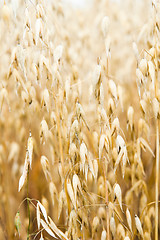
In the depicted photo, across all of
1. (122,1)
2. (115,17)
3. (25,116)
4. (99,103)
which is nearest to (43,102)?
(99,103)

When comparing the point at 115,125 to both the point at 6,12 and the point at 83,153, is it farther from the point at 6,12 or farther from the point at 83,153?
the point at 6,12

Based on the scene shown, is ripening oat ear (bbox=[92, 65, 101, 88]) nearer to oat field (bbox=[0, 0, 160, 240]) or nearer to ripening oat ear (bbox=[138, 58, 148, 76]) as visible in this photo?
oat field (bbox=[0, 0, 160, 240])

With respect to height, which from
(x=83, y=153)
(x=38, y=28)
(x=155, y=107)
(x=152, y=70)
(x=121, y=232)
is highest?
(x=38, y=28)

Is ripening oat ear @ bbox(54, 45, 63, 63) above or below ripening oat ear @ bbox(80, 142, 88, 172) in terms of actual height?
above

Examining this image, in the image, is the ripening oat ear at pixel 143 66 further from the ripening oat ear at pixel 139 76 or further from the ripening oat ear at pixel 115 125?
the ripening oat ear at pixel 115 125

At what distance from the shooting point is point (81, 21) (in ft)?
6.40

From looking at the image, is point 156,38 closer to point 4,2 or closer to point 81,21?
point 4,2

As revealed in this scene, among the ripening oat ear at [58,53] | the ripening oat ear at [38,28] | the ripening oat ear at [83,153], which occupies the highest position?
the ripening oat ear at [38,28]

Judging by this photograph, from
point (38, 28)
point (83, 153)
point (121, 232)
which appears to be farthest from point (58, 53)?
point (121, 232)

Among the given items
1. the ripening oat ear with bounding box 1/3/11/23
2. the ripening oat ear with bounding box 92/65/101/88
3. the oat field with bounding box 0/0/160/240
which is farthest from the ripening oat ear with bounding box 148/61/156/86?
the ripening oat ear with bounding box 1/3/11/23

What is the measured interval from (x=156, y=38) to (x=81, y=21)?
1189 millimetres

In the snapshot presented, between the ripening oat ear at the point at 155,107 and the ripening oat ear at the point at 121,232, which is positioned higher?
the ripening oat ear at the point at 155,107

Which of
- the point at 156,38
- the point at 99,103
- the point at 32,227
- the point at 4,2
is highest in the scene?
the point at 4,2

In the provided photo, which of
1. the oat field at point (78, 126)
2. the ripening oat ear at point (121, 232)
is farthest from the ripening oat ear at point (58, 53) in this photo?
the ripening oat ear at point (121, 232)
